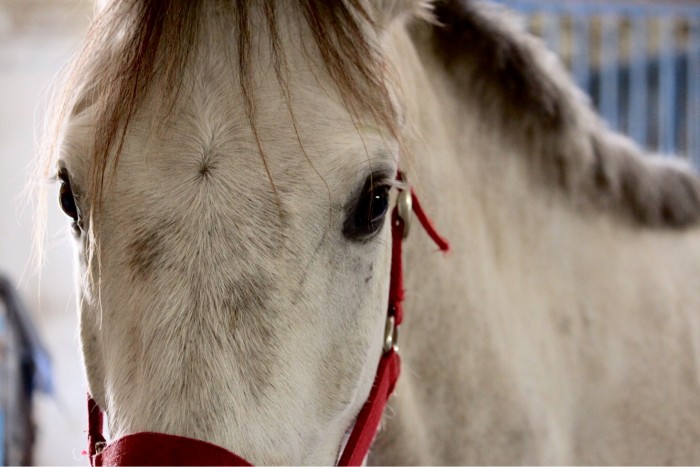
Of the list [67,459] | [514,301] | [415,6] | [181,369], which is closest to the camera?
[181,369]

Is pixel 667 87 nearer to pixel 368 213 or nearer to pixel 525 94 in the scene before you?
pixel 525 94

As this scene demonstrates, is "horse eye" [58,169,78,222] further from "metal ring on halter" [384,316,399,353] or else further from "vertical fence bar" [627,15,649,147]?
"vertical fence bar" [627,15,649,147]

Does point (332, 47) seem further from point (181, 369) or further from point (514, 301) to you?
point (514, 301)

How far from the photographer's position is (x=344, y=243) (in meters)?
0.67

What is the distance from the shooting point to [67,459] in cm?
374

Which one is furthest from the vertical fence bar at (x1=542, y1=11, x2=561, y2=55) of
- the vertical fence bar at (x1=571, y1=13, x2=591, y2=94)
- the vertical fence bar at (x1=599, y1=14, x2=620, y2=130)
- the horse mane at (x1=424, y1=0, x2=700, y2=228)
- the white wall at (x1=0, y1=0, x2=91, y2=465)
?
the white wall at (x1=0, y1=0, x2=91, y2=465)

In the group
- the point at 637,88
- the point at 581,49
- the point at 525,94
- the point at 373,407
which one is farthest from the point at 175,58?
the point at 637,88

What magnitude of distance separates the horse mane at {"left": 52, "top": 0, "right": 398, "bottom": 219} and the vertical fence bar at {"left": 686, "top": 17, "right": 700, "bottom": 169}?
88.0 inches

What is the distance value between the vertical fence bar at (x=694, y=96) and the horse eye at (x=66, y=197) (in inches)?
96.7

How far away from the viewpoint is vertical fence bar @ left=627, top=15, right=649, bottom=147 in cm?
249

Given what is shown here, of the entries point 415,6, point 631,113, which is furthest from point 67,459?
point 415,6

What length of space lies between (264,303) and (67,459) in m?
3.75

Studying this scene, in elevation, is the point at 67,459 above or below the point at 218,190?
below

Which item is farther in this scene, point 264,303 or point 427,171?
point 427,171
